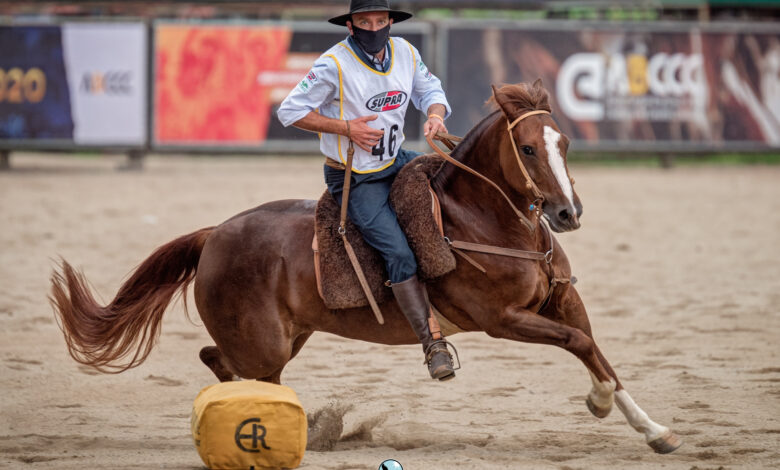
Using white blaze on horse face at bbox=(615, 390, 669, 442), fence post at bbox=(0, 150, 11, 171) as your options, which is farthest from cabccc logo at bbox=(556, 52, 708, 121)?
white blaze on horse face at bbox=(615, 390, 669, 442)

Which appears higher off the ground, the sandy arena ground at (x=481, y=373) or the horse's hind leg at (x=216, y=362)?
the horse's hind leg at (x=216, y=362)

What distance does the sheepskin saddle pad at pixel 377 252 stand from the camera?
4988mm

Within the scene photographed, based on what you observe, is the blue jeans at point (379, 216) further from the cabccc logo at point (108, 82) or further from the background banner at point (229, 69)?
the cabccc logo at point (108, 82)

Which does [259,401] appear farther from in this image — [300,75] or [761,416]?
[300,75]

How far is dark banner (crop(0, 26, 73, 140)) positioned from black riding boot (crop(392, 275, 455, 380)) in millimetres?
12729

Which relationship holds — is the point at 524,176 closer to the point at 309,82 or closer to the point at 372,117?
the point at 372,117

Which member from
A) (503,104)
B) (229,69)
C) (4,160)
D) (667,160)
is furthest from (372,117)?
(667,160)

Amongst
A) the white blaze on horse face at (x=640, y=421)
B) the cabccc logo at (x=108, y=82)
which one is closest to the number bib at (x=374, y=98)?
the white blaze on horse face at (x=640, y=421)

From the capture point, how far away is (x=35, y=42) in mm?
16156

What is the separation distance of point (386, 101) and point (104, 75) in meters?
12.3

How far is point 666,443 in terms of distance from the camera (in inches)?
191

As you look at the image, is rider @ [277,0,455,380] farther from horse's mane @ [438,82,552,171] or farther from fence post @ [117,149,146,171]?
fence post @ [117,149,146,171]

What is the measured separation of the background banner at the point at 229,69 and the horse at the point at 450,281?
35.3ft

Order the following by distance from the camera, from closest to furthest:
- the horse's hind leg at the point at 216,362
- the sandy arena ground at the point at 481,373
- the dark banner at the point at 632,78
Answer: the sandy arena ground at the point at 481,373
the horse's hind leg at the point at 216,362
the dark banner at the point at 632,78
